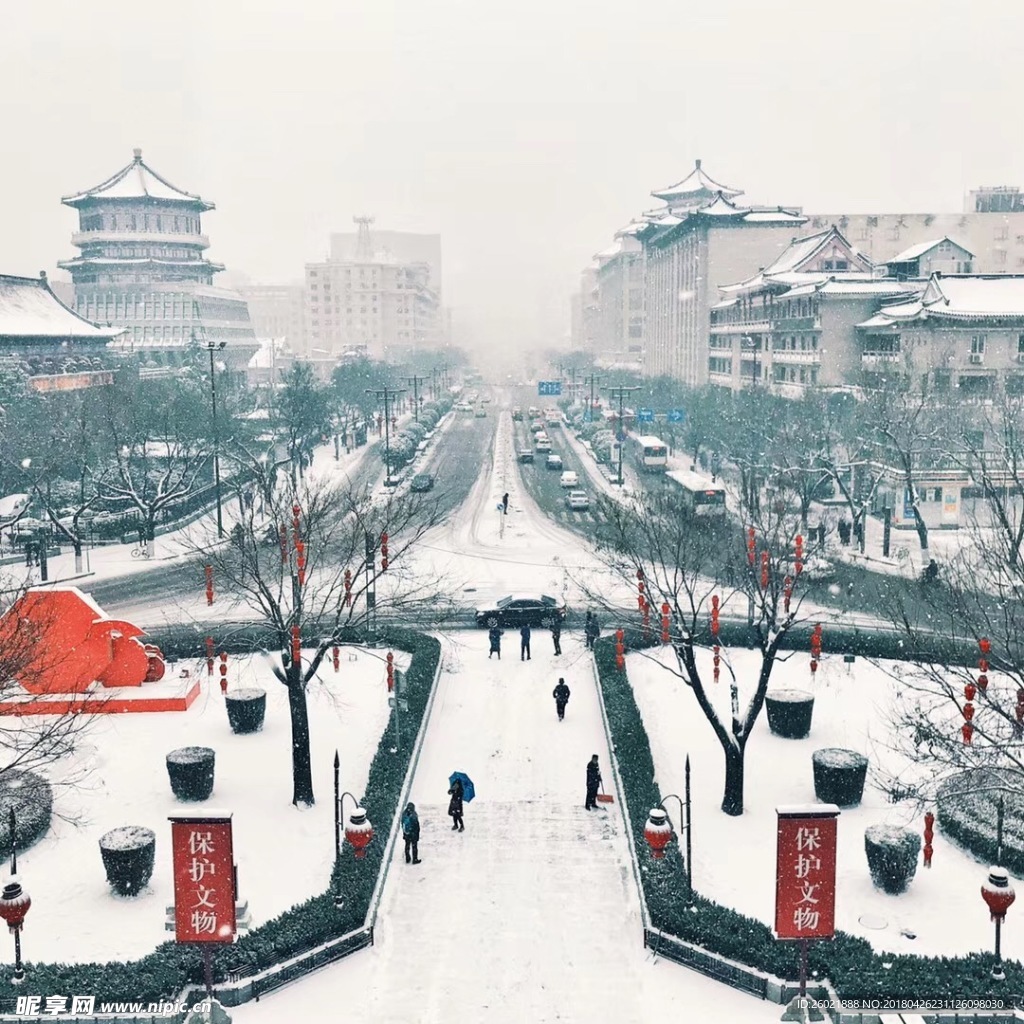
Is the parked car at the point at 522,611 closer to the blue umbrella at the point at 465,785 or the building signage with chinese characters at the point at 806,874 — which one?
the blue umbrella at the point at 465,785

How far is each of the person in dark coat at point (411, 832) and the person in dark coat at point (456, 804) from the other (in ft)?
3.36

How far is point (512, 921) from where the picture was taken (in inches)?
595

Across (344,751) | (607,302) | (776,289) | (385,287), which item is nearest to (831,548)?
(344,751)

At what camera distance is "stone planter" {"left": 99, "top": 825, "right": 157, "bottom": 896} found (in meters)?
15.7

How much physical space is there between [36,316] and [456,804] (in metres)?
58.2

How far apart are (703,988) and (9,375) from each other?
53.3 meters

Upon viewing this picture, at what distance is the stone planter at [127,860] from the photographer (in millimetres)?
15711

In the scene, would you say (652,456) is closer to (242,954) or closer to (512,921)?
(512,921)

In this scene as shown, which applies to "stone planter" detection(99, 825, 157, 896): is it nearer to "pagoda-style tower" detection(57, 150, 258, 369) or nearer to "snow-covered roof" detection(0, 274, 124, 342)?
"snow-covered roof" detection(0, 274, 124, 342)

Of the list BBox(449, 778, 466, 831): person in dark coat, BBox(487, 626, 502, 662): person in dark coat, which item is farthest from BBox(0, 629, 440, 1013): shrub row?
BBox(487, 626, 502, 662): person in dark coat

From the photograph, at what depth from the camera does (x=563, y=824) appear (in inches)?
721

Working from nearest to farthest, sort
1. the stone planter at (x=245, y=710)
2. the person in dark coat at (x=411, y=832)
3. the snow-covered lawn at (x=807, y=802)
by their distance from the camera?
the snow-covered lawn at (x=807, y=802) → the person in dark coat at (x=411, y=832) → the stone planter at (x=245, y=710)

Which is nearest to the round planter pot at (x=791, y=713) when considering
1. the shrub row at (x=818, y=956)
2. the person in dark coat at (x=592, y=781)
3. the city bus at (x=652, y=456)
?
the person in dark coat at (x=592, y=781)

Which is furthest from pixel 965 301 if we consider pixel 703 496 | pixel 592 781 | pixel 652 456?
pixel 592 781
